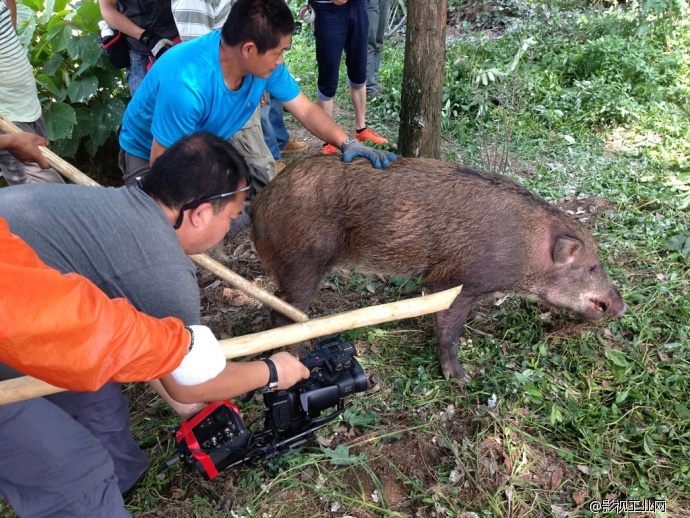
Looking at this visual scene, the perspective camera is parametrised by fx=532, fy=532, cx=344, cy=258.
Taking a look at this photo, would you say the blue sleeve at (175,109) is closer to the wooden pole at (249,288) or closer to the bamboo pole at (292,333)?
the wooden pole at (249,288)

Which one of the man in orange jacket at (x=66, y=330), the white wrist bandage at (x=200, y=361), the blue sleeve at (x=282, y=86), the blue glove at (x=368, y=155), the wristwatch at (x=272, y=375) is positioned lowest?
the wristwatch at (x=272, y=375)

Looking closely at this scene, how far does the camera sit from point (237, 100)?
390 centimetres

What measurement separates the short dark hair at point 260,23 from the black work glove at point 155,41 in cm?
135

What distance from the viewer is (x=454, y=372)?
396 centimetres

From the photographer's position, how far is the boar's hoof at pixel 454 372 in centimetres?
394

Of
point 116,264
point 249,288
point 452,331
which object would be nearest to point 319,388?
point 249,288

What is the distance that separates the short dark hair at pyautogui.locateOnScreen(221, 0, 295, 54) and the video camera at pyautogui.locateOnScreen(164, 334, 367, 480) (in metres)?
1.98

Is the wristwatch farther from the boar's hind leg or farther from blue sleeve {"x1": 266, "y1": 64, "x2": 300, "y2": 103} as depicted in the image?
blue sleeve {"x1": 266, "y1": 64, "x2": 300, "y2": 103}

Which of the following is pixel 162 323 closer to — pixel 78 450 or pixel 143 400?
pixel 78 450

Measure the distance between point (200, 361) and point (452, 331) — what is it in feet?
7.62

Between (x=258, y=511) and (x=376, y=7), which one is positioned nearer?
(x=258, y=511)

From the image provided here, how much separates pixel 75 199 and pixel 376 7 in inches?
244

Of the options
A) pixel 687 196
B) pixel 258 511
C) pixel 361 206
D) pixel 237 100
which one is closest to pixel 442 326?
pixel 361 206

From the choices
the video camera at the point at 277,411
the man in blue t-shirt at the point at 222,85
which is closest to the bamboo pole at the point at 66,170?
the man in blue t-shirt at the point at 222,85
